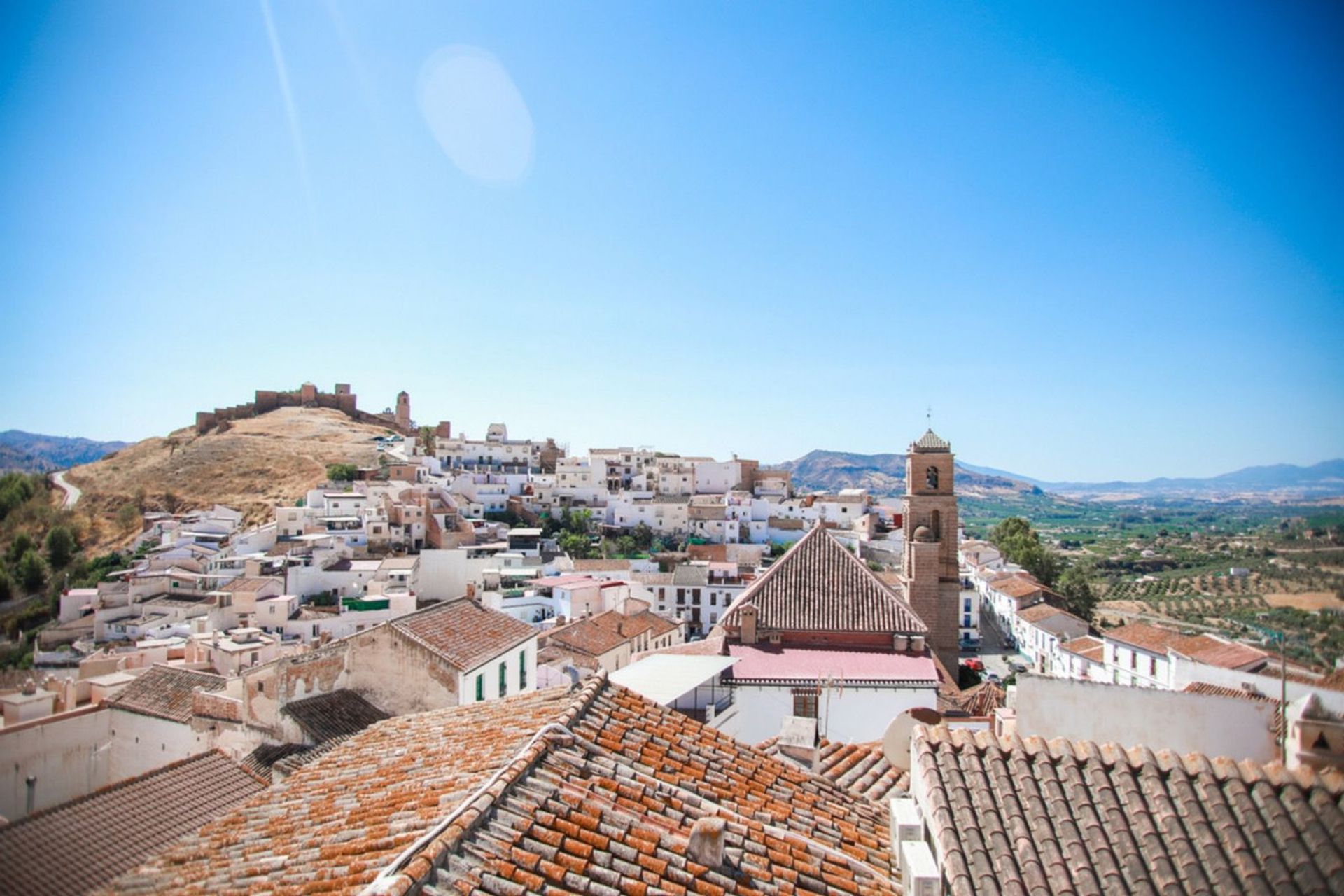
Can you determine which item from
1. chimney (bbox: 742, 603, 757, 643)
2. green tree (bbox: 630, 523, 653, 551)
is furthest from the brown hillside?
chimney (bbox: 742, 603, 757, 643)

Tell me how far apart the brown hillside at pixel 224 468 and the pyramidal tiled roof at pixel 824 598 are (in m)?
49.4

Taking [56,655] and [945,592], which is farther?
[56,655]

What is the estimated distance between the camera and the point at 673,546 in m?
55.7

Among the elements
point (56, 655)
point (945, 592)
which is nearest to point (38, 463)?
point (56, 655)

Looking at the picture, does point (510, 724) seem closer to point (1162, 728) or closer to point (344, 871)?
point (344, 871)

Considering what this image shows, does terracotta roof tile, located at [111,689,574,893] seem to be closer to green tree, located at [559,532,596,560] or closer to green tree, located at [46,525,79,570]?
green tree, located at [559,532,596,560]

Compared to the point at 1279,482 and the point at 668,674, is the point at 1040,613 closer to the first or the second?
the point at 668,674

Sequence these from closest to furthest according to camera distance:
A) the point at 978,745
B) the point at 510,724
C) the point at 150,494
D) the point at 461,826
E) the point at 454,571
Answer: the point at 461,826, the point at 978,745, the point at 510,724, the point at 454,571, the point at 150,494

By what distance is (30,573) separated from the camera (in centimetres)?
4403

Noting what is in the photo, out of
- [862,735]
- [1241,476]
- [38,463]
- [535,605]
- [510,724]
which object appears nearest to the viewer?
[1241,476]

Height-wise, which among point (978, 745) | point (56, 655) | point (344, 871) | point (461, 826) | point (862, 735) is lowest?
point (56, 655)

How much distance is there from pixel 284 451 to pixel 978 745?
80146mm

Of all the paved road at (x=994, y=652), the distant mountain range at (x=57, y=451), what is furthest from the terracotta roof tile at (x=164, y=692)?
the distant mountain range at (x=57, y=451)

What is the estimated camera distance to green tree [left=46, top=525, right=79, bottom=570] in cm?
4834
